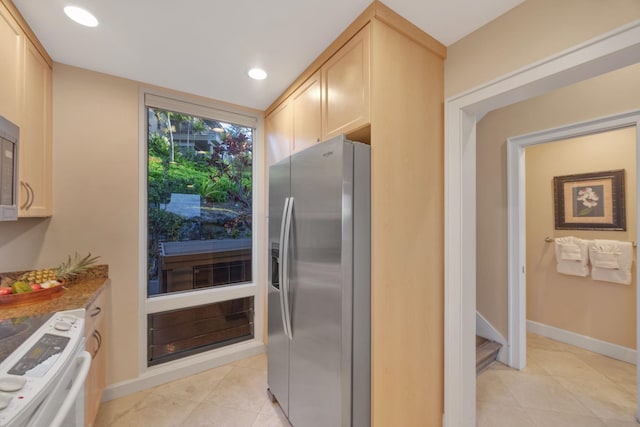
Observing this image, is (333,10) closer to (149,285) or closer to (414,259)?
(414,259)

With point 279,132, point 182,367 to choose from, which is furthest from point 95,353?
point 279,132

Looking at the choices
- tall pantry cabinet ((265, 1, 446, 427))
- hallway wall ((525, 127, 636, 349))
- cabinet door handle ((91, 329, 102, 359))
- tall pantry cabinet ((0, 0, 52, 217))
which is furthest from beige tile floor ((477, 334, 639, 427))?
tall pantry cabinet ((0, 0, 52, 217))

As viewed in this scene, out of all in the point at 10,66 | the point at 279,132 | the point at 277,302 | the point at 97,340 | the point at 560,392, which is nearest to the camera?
the point at 10,66

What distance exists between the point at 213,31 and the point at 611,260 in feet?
13.4

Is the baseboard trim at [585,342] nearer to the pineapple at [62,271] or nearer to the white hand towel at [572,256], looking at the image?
the white hand towel at [572,256]

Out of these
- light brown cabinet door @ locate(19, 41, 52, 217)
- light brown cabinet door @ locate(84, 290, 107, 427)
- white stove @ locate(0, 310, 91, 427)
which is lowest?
light brown cabinet door @ locate(84, 290, 107, 427)

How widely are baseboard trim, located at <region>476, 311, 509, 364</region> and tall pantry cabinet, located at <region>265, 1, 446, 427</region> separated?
1.36 meters

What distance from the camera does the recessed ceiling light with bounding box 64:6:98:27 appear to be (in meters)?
1.42

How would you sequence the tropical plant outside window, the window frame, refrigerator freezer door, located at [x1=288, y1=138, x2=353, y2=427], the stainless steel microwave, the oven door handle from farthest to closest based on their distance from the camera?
1. the tropical plant outside window
2. the window frame
3. refrigerator freezer door, located at [x1=288, y1=138, x2=353, y2=427]
4. the stainless steel microwave
5. the oven door handle

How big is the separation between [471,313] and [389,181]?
41.7 inches

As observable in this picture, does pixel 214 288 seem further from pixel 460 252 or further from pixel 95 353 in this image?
pixel 460 252

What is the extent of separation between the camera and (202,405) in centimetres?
200

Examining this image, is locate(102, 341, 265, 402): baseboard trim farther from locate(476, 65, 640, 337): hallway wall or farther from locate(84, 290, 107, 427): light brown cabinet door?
locate(476, 65, 640, 337): hallway wall

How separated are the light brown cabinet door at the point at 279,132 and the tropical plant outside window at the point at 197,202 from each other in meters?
0.28
